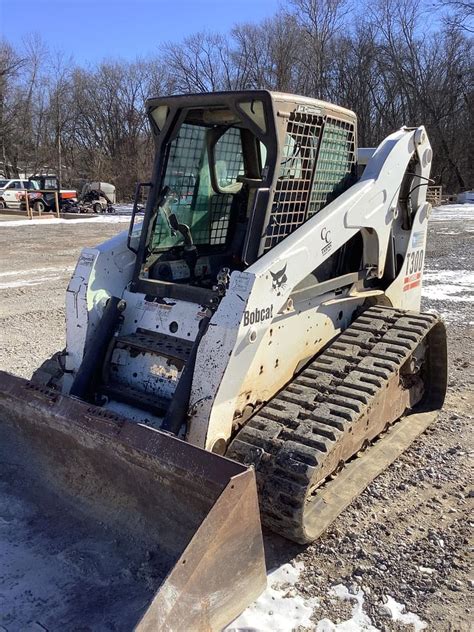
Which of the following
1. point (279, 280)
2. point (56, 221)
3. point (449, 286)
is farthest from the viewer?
point (56, 221)

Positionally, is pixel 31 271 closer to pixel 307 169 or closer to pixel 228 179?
pixel 228 179

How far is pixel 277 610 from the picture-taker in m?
2.81

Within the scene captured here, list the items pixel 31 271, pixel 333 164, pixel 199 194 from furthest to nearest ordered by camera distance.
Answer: pixel 31 271
pixel 199 194
pixel 333 164

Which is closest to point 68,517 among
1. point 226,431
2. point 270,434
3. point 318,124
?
point 226,431

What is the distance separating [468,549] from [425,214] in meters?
2.85

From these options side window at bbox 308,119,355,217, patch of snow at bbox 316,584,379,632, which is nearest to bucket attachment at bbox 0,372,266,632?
patch of snow at bbox 316,584,379,632

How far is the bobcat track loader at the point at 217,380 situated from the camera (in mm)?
2779

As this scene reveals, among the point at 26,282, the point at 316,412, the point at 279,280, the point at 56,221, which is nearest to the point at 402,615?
the point at 316,412

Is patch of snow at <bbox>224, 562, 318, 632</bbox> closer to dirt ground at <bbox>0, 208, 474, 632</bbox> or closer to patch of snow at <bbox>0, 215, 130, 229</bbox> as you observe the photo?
dirt ground at <bbox>0, 208, 474, 632</bbox>

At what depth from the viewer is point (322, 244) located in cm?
375

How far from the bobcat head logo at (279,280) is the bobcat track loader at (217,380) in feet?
0.05

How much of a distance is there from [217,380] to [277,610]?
111 cm

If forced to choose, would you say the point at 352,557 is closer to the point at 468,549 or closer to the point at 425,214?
the point at 468,549

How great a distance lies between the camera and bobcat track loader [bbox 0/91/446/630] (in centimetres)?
278
